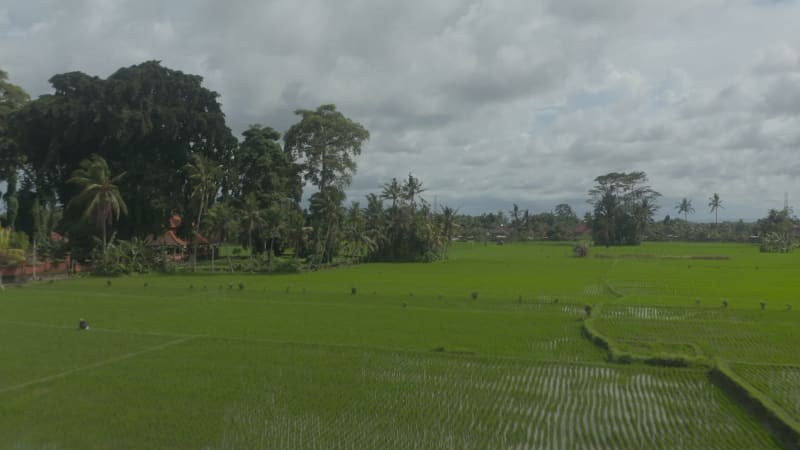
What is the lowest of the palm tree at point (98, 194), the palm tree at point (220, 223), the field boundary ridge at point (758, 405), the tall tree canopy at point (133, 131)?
the field boundary ridge at point (758, 405)

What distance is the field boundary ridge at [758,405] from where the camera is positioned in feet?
25.0

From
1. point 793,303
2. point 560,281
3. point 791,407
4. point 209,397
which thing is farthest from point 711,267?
point 209,397

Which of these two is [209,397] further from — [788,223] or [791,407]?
[788,223]

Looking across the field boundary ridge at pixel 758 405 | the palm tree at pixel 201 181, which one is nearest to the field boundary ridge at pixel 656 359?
the field boundary ridge at pixel 758 405

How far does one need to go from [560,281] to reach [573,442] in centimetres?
2210

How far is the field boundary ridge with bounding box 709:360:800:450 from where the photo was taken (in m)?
7.62

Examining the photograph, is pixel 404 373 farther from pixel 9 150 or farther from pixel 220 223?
pixel 9 150

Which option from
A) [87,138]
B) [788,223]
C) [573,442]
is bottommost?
[573,442]

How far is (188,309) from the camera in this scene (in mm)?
19438

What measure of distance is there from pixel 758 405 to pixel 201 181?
33.6m

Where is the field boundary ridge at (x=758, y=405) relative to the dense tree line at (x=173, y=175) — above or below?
below

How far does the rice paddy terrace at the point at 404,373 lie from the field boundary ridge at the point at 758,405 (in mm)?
40

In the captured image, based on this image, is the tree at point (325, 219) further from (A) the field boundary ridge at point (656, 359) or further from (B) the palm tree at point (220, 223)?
(A) the field boundary ridge at point (656, 359)

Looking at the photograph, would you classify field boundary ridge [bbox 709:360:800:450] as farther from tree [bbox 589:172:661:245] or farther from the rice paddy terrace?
tree [bbox 589:172:661:245]
